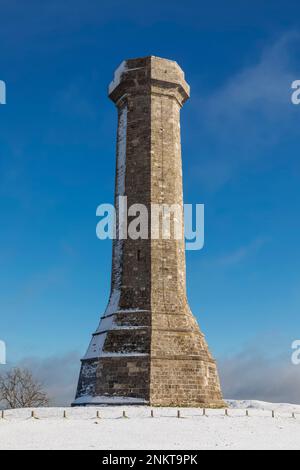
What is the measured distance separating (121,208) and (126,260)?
270 centimetres

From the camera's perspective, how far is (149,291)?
2467cm

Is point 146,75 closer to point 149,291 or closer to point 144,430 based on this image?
point 149,291

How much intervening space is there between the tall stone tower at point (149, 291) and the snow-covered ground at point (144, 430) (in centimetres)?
184

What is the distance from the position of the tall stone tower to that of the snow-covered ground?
1.84 meters

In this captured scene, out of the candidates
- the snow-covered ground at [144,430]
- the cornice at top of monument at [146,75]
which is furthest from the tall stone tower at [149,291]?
the snow-covered ground at [144,430]

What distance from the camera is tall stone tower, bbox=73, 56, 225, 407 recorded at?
894 inches

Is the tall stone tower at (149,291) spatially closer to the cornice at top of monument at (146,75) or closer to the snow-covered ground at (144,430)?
the cornice at top of monument at (146,75)

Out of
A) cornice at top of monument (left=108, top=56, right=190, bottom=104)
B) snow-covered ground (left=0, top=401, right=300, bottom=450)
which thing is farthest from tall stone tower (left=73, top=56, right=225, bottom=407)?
snow-covered ground (left=0, top=401, right=300, bottom=450)

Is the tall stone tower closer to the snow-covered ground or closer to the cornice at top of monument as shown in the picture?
the cornice at top of monument

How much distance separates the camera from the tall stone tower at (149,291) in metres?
22.7

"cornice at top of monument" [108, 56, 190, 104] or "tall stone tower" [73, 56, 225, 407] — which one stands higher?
"cornice at top of monument" [108, 56, 190, 104]

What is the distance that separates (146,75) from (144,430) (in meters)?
18.2

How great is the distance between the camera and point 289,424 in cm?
2017
